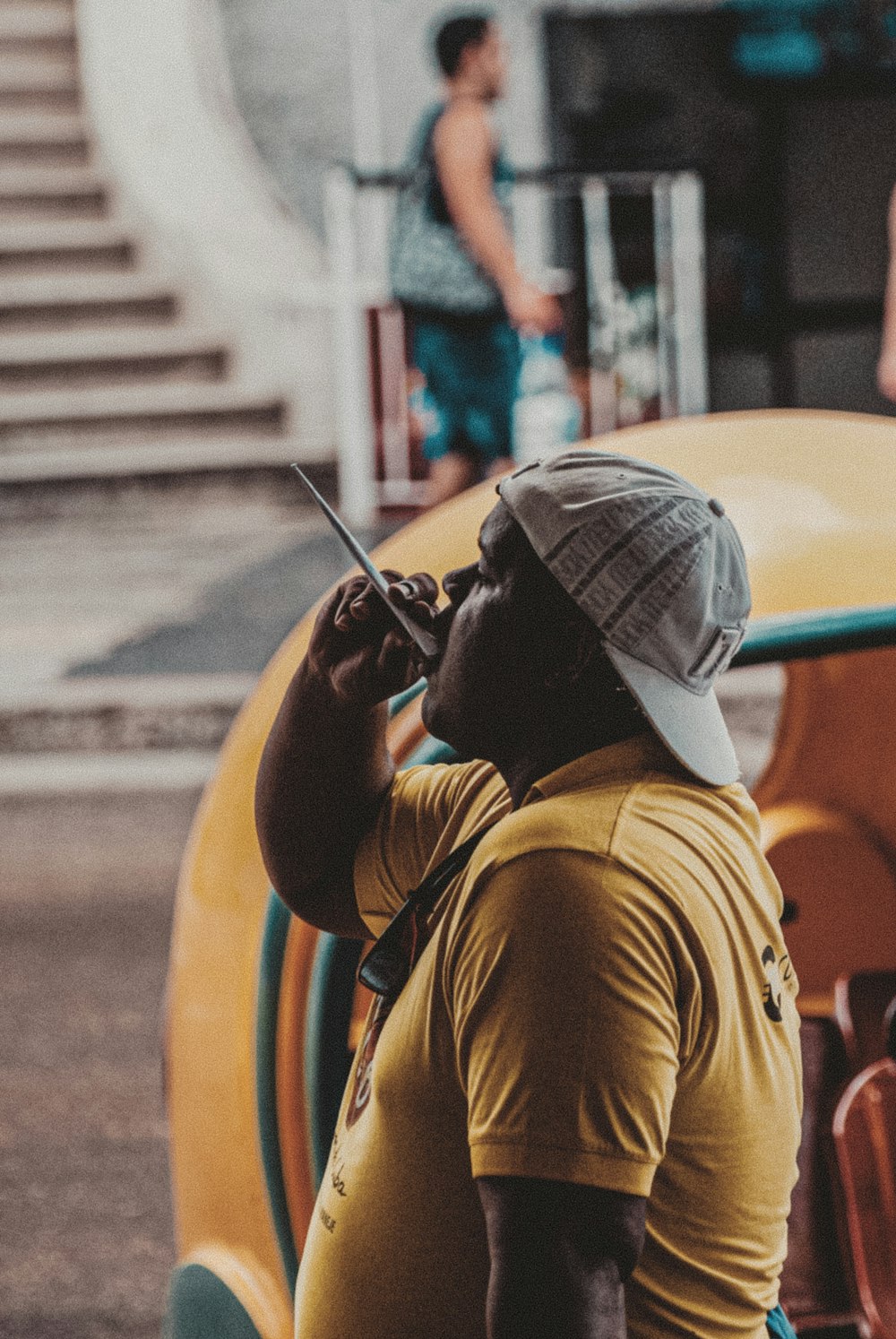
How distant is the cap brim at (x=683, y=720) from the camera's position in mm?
1402

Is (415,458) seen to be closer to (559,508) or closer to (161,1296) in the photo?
(161,1296)

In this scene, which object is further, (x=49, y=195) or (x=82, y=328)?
(x=49, y=195)

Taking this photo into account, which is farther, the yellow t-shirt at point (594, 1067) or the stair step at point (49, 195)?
the stair step at point (49, 195)

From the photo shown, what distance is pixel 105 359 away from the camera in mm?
11078

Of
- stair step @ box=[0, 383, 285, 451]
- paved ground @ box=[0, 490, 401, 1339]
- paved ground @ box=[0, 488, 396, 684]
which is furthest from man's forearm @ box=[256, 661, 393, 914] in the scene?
stair step @ box=[0, 383, 285, 451]

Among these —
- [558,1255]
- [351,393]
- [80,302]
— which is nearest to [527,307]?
[351,393]

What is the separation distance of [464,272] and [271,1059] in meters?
3.92

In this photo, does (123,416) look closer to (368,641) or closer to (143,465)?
(143,465)

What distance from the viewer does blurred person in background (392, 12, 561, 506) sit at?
5.48 meters

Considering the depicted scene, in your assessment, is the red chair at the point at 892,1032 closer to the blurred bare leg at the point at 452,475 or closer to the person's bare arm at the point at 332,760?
the person's bare arm at the point at 332,760

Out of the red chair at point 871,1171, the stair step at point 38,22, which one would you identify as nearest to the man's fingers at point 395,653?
the red chair at point 871,1171

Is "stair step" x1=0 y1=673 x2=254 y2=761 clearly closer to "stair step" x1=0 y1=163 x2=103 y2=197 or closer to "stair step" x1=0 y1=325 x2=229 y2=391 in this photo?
"stair step" x1=0 y1=325 x2=229 y2=391

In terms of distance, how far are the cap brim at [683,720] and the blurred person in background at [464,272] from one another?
4144 millimetres

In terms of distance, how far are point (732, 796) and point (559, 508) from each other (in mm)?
283
